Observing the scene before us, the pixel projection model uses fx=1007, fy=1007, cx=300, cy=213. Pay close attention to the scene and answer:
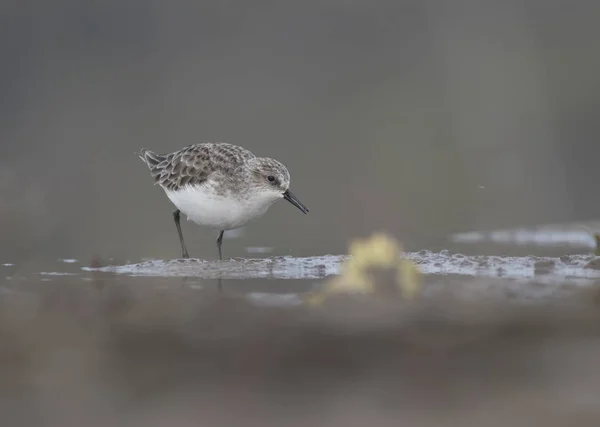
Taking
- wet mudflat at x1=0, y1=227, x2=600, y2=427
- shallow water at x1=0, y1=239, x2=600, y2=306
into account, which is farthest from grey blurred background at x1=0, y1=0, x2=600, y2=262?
wet mudflat at x1=0, y1=227, x2=600, y2=427

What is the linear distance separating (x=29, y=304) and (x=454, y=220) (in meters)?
7.57

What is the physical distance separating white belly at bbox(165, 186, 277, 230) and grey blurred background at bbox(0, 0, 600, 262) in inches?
85.2

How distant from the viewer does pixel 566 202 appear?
13117 mm

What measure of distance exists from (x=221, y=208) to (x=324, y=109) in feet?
31.1

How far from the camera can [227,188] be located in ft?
27.1

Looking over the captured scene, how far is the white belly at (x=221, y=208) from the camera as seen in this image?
8.23 metres

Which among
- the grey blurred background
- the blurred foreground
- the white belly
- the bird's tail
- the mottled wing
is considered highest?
the grey blurred background

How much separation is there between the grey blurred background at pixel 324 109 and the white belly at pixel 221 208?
2164 mm

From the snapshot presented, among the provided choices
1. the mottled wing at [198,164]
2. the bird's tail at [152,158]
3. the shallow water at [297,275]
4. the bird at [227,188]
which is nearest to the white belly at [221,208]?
the bird at [227,188]

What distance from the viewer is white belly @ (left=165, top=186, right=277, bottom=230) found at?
324 inches

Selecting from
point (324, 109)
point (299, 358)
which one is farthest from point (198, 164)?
point (324, 109)

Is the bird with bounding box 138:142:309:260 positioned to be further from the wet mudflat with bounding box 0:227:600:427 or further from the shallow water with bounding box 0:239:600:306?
the wet mudflat with bounding box 0:227:600:427

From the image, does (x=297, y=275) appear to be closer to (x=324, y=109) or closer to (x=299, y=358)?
(x=299, y=358)

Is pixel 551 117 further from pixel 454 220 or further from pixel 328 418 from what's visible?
pixel 328 418
